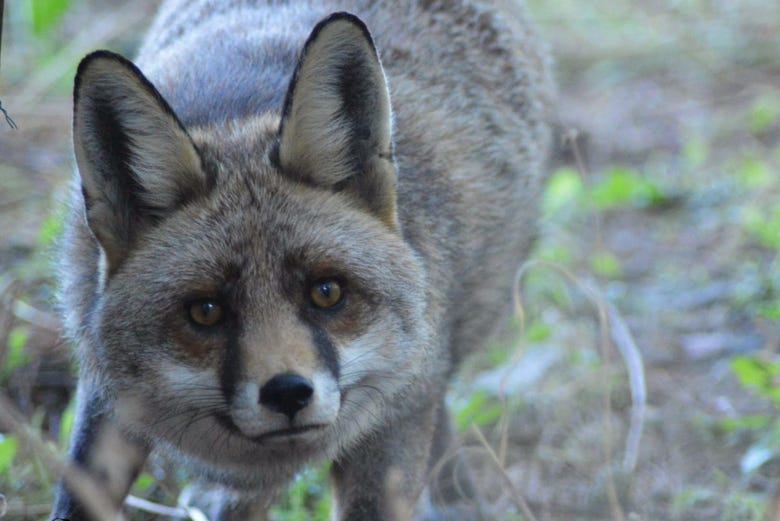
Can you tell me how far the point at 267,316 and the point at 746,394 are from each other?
3.65 meters

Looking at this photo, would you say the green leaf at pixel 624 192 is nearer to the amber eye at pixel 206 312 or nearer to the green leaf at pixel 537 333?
the green leaf at pixel 537 333

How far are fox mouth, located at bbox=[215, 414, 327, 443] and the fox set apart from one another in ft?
0.04

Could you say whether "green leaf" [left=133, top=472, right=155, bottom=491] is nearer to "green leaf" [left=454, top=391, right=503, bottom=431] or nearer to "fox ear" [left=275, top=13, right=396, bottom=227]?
"green leaf" [left=454, top=391, right=503, bottom=431]

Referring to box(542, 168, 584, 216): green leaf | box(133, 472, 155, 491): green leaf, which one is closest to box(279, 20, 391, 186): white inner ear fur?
box(133, 472, 155, 491): green leaf

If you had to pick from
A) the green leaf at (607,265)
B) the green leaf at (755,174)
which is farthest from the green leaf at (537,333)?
the green leaf at (755,174)

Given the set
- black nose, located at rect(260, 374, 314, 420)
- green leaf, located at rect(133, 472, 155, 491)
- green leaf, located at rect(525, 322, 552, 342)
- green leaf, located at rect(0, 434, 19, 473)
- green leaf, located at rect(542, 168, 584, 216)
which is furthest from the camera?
green leaf, located at rect(542, 168, 584, 216)

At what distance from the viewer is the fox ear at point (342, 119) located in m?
3.79

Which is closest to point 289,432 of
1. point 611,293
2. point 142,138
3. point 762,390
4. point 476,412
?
point 142,138

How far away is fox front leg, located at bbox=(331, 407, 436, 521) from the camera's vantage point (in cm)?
427

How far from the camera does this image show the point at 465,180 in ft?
16.7

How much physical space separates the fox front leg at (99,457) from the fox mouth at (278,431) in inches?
24.6

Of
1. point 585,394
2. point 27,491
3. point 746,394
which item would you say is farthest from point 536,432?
point 27,491

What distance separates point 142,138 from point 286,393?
3.53 feet

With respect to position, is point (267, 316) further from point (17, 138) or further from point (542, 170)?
point (17, 138)
